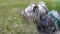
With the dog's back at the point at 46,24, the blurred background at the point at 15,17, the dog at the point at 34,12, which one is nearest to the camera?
the dog's back at the point at 46,24

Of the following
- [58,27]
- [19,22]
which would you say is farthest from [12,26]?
[58,27]

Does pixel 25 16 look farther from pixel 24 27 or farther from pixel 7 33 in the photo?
pixel 7 33

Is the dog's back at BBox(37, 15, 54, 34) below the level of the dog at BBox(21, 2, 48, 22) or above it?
below

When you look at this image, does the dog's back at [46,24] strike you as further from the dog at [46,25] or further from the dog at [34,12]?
the dog at [34,12]

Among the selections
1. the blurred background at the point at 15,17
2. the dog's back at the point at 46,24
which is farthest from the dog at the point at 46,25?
the blurred background at the point at 15,17

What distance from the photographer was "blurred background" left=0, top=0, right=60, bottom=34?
3.53 m

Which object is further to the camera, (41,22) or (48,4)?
(48,4)

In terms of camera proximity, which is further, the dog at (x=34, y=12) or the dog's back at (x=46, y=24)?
the dog at (x=34, y=12)

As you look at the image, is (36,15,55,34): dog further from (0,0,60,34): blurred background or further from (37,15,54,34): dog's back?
(0,0,60,34): blurred background

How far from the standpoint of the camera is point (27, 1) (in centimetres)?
452

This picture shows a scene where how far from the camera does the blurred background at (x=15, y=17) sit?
11.6ft

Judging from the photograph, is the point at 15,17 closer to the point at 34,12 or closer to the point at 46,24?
the point at 34,12

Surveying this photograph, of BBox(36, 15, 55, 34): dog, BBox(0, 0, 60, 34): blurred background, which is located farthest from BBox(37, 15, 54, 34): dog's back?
BBox(0, 0, 60, 34): blurred background

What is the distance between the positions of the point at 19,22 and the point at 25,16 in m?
0.22
